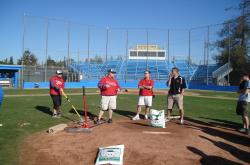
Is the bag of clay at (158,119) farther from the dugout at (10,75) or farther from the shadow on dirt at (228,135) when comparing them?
the dugout at (10,75)

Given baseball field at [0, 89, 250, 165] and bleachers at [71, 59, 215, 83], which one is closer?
baseball field at [0, 89, 250, 165]

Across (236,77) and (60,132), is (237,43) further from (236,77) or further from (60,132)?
(60,132)

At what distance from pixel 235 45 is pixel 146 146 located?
152 ft

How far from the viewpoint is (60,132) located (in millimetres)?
8953

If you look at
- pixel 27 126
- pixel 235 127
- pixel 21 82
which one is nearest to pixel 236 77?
pixel 21 82

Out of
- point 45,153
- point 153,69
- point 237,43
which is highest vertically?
point 237,43

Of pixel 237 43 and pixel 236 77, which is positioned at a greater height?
pixel 237 43

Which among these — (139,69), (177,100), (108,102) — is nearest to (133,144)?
(108,102)

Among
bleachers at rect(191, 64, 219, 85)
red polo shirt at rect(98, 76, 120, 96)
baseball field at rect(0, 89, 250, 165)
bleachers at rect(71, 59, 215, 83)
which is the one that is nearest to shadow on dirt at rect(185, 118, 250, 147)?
baseball field at rect(0, 89, 250, 165)

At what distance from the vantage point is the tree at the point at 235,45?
4697cm

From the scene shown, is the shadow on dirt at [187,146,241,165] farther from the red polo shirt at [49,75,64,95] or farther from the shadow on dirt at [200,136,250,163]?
the red polo shirt at [49,75,64,95]

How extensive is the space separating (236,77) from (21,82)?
30.6 metres

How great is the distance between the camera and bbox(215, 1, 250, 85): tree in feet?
154

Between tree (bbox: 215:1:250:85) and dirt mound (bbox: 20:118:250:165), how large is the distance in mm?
39940
